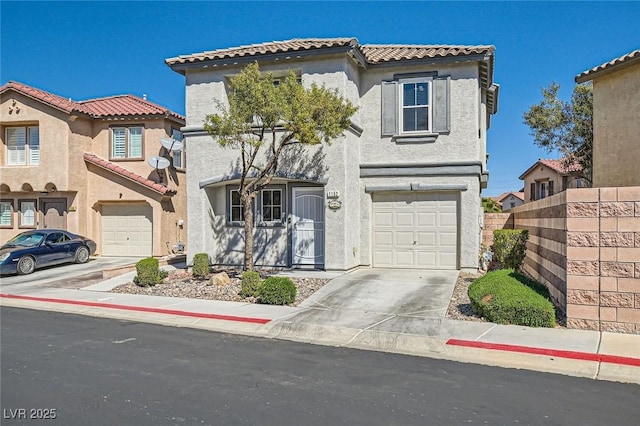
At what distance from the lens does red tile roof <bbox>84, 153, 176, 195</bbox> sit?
72.6 ft

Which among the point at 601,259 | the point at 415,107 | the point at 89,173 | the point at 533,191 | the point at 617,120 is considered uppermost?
the point at 415,107

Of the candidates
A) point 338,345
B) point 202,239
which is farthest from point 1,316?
point 338,345

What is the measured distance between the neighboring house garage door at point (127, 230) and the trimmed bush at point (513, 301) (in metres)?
15.7

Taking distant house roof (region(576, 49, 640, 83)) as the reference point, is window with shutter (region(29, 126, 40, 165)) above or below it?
below

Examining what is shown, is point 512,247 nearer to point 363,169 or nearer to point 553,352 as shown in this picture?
point 363,169

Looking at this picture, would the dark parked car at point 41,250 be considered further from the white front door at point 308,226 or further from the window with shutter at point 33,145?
the white front door at point 308,226

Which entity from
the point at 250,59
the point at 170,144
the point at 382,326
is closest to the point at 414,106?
the point at 250,59

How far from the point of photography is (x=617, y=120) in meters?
14.0

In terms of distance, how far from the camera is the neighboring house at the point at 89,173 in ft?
73.4

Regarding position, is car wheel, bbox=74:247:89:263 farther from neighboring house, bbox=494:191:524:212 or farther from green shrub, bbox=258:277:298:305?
neighboring house, bbox=494:191:524:212

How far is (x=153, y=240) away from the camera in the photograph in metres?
22.6

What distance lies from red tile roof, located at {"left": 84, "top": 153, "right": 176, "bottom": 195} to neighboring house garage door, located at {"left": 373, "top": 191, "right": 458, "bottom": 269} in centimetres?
978

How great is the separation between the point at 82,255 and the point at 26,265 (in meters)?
2.57

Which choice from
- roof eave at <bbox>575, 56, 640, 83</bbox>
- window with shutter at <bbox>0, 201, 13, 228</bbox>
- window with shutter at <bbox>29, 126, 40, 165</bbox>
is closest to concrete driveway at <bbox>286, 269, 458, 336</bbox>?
roof eave at <bbox>575, 56, 640, 83</bbox>
